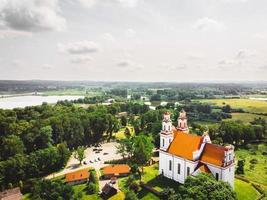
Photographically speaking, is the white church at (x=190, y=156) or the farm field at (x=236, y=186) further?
the farm field at (x=236, y=186)

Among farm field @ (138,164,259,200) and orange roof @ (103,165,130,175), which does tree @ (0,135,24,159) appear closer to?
orange roof @ (103,165,130,175)

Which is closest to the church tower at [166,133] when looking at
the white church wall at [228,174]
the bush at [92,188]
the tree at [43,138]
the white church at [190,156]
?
the white church at [190,156]

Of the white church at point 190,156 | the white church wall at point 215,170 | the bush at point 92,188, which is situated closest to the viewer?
the white church wall at point 215,170

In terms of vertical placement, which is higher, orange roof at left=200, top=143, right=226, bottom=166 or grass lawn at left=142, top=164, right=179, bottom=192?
orange roof at left=200, top=143, right=226, bottom=166

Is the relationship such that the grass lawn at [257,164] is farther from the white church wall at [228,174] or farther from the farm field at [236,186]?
the white church wall at [228,174]

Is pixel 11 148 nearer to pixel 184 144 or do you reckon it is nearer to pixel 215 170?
pixel 184 144

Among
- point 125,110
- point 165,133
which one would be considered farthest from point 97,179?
point 125,110

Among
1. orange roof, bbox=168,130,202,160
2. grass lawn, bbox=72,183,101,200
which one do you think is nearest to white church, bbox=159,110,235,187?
orange roof, bbox=168,130,202,160
